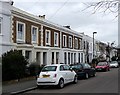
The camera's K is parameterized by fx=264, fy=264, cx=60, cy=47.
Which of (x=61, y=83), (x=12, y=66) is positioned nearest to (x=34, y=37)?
(x=12, y=66)

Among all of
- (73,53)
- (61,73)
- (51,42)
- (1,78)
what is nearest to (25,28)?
(51,42)

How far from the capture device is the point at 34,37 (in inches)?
1268

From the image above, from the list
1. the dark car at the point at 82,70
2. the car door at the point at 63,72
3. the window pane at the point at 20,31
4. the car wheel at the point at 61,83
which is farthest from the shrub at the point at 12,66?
the window pane at the point at 20,31

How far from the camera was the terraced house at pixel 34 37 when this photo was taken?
25734mm

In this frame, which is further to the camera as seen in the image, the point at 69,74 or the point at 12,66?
the point at 12,66

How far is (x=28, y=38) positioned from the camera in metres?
30.2

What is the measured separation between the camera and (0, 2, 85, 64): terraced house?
25.7m

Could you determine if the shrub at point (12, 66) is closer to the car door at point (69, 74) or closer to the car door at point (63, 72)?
the car door at point (69, 74)

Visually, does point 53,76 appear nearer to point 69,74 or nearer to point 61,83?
point 61,83

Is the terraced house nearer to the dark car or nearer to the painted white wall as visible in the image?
the painted white wall

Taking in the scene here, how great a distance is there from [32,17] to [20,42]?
441cm

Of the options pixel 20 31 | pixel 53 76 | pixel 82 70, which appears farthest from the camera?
pixel 20 31

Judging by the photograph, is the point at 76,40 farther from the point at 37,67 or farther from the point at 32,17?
the point at 37,67

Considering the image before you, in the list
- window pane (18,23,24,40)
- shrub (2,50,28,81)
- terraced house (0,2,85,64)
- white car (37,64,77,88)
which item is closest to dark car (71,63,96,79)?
terraced house (0,2,85,64)
